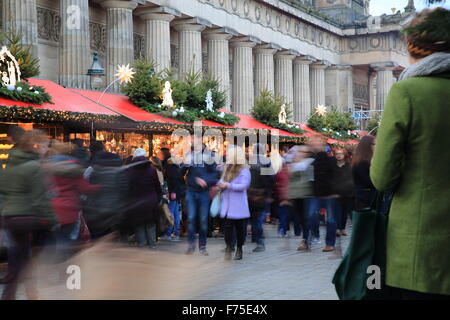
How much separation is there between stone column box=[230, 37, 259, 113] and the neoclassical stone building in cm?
6

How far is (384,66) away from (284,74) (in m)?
13.5

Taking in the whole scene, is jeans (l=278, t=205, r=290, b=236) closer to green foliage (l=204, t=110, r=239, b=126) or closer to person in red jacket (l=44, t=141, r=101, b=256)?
person in red jacket (l=44, t=141, r=101, b=256)

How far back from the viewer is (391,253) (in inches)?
149

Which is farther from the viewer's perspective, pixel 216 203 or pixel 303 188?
pixel 303 188

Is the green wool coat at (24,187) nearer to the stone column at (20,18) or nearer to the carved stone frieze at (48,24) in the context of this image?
the stone column at (20,18)

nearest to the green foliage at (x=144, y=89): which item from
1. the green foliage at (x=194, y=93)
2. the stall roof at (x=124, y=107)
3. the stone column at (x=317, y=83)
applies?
the stall roof at (x=124, y=107)

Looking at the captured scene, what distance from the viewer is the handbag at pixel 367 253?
3.85 meters

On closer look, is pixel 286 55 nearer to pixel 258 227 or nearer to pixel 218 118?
pixel 218 118

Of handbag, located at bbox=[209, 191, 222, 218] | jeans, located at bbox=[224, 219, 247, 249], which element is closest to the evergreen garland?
handbag, located at bbox=[209, 191, 222, 218]

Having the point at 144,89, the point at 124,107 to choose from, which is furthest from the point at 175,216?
the point at 144,89

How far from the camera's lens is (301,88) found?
5225 cm

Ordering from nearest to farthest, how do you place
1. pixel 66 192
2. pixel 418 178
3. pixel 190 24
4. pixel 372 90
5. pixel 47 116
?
pixel 418 178 → pixel 66 192 → pixel 47 116 → pixel 190 24 → pixel 372 90
